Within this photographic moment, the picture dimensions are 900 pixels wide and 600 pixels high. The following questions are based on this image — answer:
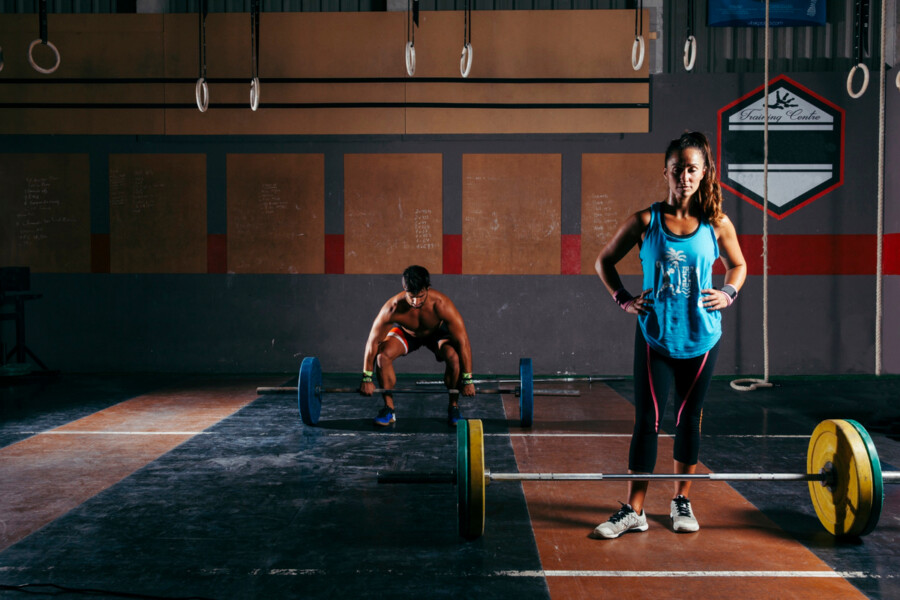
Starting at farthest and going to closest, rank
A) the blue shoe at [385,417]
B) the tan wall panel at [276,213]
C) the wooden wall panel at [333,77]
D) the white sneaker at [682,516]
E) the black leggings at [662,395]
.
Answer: the tan wall panel at [276,213]
the wooden wall panel at [333,77]
the blue shoe at [385,417]
the white sneaker at [682,516]
the black leggings at [662,395]

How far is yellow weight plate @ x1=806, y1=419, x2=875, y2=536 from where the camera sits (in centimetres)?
201

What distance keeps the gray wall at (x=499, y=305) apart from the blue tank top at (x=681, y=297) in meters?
3.69

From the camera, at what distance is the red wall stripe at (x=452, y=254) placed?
580 centimetres

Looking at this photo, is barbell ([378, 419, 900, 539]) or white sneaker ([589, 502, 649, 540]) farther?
white sneaker ([589, 502, 649, 540])

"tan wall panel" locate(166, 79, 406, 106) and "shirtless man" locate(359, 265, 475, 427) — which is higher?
"tan wall panel" locate(166, 79, 406, 106)

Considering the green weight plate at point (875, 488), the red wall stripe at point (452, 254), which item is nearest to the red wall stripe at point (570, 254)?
the red wall stripe at point (452, 254)

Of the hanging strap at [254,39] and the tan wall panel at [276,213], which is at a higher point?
the hanging strap at [254,39]

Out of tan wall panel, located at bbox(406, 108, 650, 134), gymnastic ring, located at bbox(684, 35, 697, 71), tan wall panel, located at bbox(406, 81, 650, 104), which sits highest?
tan wall panel, located at bbox(406, 81, 650, 104)

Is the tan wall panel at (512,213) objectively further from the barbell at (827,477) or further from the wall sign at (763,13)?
the barbell at (827,477)

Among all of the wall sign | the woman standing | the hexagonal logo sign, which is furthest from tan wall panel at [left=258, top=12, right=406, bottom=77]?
the woman standing

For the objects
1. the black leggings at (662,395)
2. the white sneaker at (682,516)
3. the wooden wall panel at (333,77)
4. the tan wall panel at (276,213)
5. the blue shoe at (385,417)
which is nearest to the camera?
the black leggings at (662,395)

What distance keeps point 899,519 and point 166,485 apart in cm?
287

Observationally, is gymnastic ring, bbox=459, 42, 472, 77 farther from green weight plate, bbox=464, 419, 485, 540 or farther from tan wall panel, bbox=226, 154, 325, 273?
green weight plate, bbox=464, 419, 485, 540

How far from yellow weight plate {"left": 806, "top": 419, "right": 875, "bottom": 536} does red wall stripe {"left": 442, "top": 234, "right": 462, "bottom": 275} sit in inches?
149
